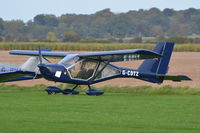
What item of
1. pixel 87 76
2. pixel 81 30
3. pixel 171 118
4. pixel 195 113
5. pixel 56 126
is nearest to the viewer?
pixel 56 126

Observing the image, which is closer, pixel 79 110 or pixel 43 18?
pixel 79 110

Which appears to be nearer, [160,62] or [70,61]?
[70,61]

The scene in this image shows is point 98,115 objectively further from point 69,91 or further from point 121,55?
point 69,91

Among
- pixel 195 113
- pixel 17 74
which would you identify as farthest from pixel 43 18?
pixel 195 113

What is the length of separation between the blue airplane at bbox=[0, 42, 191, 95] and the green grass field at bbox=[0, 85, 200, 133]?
3112 millimetres

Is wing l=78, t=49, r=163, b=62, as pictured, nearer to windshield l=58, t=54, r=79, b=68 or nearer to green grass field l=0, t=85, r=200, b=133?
windshield l=58, t=54, r=79, b=68

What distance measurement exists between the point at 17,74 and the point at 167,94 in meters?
5.26

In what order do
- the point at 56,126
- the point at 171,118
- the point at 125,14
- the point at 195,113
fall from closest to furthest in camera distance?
the point at 56,126, the point at 171,118, the point at 195,113, the point at 125,14

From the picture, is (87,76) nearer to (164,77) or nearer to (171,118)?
(164,77)

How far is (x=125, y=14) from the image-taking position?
161 metres

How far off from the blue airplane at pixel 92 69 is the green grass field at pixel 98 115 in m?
3.11

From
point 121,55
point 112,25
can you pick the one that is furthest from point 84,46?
point 112,25

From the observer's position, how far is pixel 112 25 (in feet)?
493

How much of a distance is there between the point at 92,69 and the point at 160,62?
2544 millimetres
